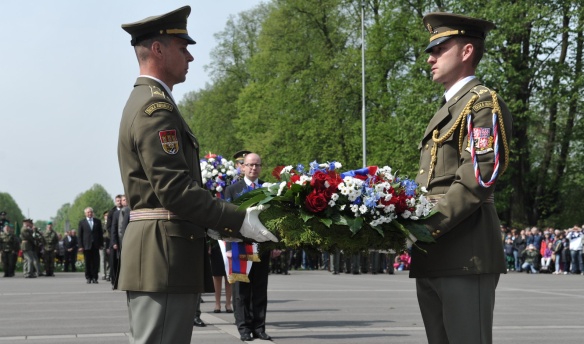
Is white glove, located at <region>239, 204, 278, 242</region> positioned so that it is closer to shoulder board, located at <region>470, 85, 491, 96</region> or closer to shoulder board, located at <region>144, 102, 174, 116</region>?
shoulder board, located at <region>144, 102, 174, 116</region>

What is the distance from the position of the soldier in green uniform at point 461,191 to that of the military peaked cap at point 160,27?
4.75 feet

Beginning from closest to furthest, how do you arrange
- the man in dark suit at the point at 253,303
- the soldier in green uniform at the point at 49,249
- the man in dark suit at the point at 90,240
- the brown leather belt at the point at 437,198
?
1. the brown leather belt at the point at 437,198
2. the man in dark suit at the point at 253,303
3. the man in dark suit at the point at 90,240
4. the soldier in green uniform at the point at 49,249

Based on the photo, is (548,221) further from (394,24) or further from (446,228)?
(446,228)

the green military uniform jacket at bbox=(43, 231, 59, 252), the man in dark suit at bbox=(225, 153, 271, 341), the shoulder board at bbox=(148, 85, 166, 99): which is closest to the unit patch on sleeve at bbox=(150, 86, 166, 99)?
the shoulder board at bbox=(148, 85, 166, 99)

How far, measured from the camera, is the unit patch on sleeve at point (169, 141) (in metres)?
4.87

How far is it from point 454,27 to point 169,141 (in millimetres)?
1780

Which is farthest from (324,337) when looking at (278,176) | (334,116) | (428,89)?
(334,116)

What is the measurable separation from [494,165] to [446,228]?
419 millimetres

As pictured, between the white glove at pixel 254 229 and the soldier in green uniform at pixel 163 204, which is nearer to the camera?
the soldier in green uniform at pixel 163 204

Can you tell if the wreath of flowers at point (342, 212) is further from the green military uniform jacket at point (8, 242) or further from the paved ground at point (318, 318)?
the green military uniform jacket at point (8, 242)

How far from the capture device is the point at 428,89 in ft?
133

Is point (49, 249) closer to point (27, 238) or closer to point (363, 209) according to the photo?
point (27, 238)

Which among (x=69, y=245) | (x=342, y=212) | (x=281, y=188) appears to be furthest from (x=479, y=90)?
(x=69, y=245)

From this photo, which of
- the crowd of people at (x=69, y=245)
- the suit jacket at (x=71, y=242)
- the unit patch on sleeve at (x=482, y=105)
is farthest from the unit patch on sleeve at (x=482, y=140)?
the suit jacket at (x=71, y=242)
